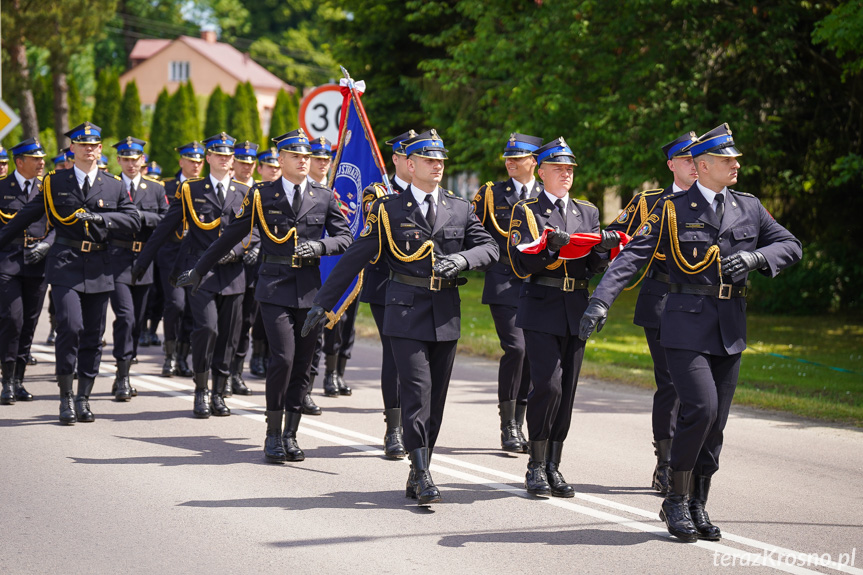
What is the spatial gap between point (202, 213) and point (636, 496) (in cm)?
528

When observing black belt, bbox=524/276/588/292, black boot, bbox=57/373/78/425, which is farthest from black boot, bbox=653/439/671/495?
black boot, bbox=57/373/78/425

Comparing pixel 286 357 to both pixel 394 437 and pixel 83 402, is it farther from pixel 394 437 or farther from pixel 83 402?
pixel 83 402

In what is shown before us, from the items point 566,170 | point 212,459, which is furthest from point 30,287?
point 566,170

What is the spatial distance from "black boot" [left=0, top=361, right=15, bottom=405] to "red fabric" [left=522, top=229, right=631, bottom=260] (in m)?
5.68

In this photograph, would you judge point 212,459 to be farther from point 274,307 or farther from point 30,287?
point 30,287

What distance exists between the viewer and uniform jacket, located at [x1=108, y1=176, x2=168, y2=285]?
10.5 metres

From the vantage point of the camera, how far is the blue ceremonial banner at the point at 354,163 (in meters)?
10.9

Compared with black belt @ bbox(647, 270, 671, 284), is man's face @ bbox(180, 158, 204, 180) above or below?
above

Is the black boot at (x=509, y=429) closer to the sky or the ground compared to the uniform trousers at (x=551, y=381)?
closer to the ground

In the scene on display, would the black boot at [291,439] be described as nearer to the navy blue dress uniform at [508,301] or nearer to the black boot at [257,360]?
the navy blue dress uniform at [508,301]

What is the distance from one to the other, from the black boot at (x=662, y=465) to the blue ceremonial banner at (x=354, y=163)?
14.8 ft

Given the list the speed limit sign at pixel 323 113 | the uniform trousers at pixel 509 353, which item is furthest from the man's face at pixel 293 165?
the speed limit sign at pixel 323 113

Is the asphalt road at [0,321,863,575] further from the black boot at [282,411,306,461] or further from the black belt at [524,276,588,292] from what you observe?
the black belt at [524,276,588,292]

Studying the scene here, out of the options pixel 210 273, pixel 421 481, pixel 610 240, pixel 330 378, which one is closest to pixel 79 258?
→ pixel 210 273
